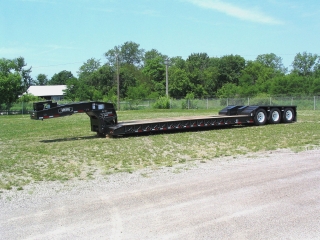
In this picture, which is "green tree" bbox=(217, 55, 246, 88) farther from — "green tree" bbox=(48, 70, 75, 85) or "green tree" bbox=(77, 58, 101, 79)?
"green tree" bbox=(48, 70, 75, 85)

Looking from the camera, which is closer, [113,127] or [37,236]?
[37,236]

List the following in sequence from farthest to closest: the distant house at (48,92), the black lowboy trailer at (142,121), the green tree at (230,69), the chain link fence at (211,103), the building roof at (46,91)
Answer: the building roof at (46,91) < the distant house at (48,92) < the green tree at (230,69) < the chain link fence at (211,103) < the black lowboy trailer at (142,121)

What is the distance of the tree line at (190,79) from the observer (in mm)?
64250

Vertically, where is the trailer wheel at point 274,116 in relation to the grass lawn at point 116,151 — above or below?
above

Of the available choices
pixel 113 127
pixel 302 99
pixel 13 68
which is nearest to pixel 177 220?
pixel 113 127

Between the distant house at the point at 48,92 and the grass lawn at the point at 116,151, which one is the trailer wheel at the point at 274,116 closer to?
the grass lawn at the point at 116,151

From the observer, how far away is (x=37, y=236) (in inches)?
217

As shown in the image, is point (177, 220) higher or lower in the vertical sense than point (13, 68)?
lower

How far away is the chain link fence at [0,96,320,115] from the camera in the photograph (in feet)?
150

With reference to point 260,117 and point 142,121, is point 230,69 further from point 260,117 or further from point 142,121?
point 142,121

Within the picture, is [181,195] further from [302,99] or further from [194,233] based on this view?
[302,99]

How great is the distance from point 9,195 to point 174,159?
5081 mm

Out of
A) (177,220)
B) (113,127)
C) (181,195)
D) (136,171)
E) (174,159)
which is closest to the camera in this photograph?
(177,220)

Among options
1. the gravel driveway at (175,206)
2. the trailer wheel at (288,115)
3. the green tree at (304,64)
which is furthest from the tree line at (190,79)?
the gravel driveway at (175,206)
